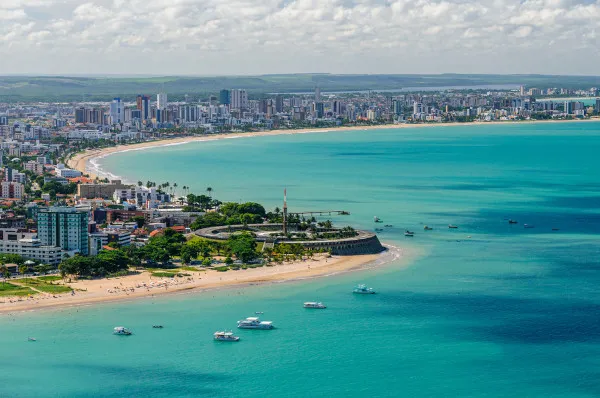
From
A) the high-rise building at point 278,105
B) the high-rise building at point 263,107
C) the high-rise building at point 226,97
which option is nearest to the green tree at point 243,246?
the high-rise building at point 263,107

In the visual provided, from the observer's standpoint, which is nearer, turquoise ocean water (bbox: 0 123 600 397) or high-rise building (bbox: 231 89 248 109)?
turquoise ocean water (bbox: 0 123 600 397)

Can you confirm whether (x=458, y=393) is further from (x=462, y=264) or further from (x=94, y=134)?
(x=94, y=134)

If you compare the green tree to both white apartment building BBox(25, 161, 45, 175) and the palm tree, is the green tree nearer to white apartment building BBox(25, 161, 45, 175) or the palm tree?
the palm tree

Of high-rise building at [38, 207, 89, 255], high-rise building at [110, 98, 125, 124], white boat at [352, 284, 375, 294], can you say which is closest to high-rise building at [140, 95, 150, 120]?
high-rise building at [110, 98, 125, 124]

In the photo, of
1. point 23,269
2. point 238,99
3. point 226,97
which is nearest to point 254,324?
point 23,269

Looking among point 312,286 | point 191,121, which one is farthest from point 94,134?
point 312,286

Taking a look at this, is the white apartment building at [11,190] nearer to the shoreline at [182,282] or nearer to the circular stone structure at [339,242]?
the circular stone structure at [339,242]
